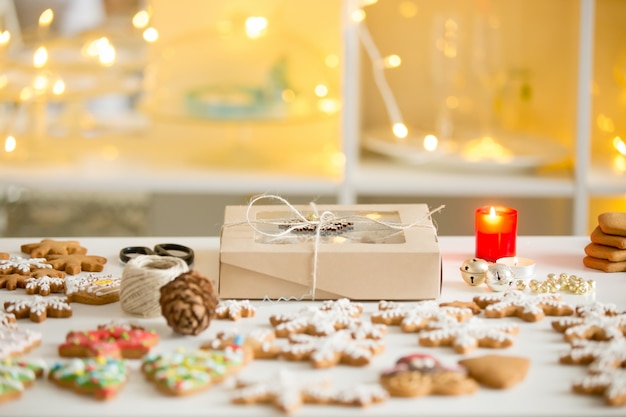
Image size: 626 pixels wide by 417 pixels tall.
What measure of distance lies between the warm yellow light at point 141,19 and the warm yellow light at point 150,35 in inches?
0.7

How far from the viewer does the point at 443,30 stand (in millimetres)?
2615

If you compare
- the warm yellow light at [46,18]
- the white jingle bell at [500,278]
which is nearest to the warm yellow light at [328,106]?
the warm yellow light at [46,18]

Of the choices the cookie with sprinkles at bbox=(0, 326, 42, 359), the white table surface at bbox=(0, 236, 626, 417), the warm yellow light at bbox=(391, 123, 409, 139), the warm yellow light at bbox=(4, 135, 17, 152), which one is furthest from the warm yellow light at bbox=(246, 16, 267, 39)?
the cookie with sprinkles at bbox=(0, 326, 42, 359)

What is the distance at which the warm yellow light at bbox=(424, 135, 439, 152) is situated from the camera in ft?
8.53

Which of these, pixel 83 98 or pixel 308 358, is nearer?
pixel 308 358

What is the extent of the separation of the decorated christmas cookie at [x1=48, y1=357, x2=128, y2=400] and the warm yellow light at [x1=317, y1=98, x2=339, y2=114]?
1.65 meters

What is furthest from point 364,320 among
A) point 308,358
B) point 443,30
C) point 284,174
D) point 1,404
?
point 443,30

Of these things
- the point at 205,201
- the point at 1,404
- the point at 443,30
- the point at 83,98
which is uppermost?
the point at 443,30

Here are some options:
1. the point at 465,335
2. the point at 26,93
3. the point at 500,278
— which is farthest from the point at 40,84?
the point at 465,335

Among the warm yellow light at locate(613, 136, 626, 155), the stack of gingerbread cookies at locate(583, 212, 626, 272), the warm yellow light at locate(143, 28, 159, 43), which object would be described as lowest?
the stack of gingerbread cookies at locate(583, 212, 626, 272)

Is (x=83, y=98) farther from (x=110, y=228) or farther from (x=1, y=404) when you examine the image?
(x=1, y=404)

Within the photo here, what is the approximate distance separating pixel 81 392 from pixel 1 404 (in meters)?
Answer: 0.07

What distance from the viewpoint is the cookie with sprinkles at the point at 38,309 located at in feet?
3.68

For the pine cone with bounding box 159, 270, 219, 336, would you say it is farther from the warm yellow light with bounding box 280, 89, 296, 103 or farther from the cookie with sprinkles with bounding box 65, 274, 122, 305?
the warm yellow light with bounding box 280, 89, 296, 103
